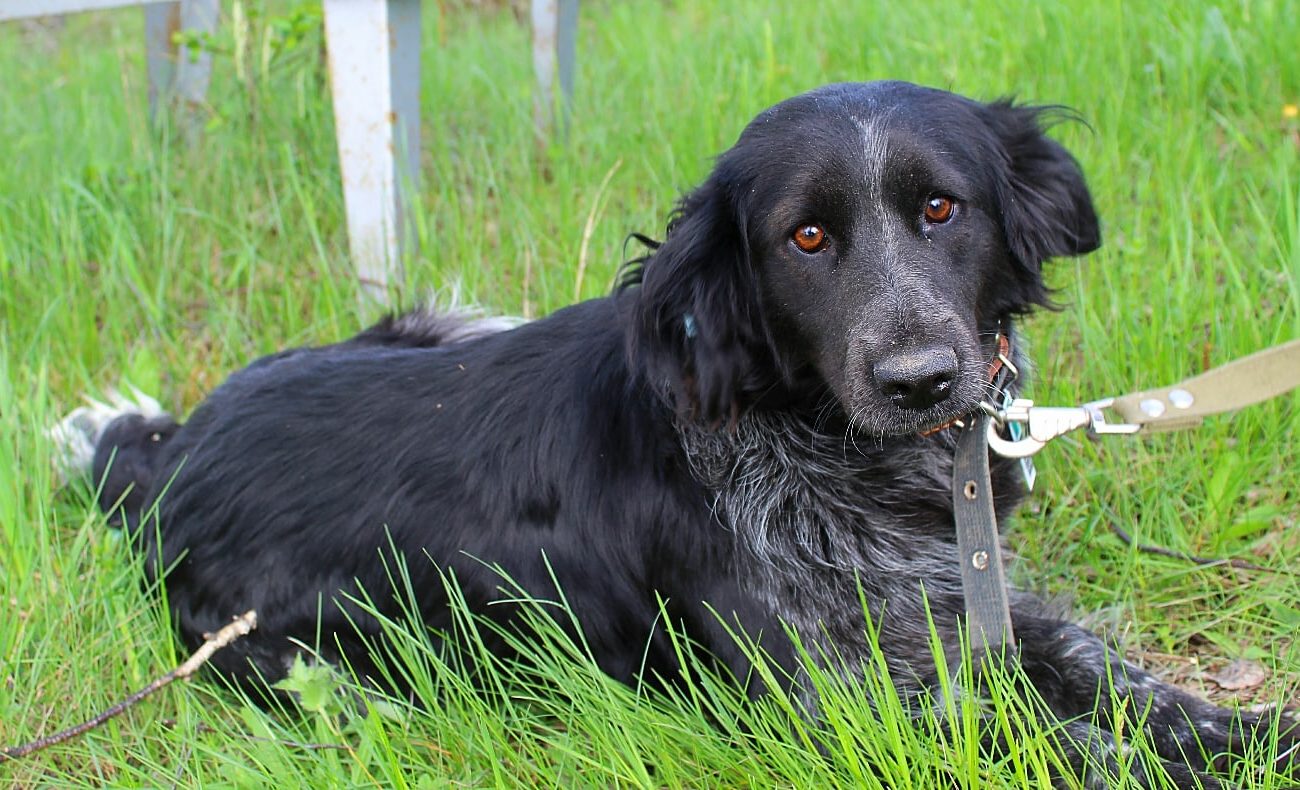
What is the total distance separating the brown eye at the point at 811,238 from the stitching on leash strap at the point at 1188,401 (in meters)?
0.48

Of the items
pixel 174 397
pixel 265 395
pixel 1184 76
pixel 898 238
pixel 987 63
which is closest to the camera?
pixel 898 238

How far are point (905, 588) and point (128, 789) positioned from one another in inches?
68.5

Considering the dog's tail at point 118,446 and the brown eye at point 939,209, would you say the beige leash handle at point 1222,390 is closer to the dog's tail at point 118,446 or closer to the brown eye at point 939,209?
the brown eye at point 939,209

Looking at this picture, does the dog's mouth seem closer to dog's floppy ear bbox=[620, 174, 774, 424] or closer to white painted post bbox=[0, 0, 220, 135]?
dog's floppy ear bbox=[620, 174, 774, 424]

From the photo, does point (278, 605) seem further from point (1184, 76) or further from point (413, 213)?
point (1184, 76)

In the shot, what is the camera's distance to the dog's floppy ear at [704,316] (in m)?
2.69

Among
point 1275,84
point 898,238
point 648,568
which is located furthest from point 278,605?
point 1275,84

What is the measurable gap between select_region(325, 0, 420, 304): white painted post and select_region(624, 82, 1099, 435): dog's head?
196cm

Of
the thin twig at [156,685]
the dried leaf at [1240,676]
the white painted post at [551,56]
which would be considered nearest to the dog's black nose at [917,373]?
the dried leaf at [1240,676]

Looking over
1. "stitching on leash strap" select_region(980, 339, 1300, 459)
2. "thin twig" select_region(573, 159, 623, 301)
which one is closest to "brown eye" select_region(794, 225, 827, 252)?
"stitching on leash strap" select_region(980, 339, 1300, 459)

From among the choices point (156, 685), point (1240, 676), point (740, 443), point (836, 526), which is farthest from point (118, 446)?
point (1240, 676)

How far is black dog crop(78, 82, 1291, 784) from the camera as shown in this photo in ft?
8.43

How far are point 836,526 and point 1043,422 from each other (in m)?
0.52

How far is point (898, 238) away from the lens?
254cm
